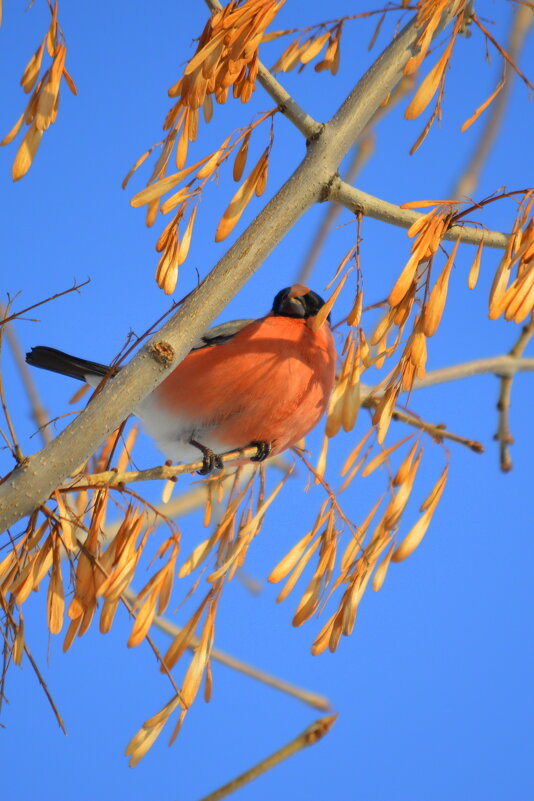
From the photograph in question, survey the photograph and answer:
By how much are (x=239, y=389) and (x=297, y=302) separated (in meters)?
0.45

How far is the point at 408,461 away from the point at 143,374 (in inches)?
21.0

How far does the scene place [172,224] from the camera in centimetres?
131

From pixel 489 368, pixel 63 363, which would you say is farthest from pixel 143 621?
pixel 489 368

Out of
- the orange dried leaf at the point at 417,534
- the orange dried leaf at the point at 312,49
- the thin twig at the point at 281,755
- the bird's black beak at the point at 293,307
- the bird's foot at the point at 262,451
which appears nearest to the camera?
the thin twig at the point at 281,755

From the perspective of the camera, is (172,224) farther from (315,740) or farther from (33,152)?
(315,740)

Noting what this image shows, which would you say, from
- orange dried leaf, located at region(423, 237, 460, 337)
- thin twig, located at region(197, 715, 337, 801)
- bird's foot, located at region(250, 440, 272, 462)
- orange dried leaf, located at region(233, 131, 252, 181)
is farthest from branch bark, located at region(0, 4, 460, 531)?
bird's foot, located at region(250, 440, 272, 462)

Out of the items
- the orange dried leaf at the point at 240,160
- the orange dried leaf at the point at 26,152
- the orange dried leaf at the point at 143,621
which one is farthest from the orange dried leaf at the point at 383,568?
the orange dried leaf at the point at 26,152

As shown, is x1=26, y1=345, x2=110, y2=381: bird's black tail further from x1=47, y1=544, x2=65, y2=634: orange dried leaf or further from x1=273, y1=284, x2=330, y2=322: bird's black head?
x1=47, y1=544, x2=65, y2=634: orange dried leaf

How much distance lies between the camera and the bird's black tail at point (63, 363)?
2135 millimetres

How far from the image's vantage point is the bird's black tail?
7.00 feet

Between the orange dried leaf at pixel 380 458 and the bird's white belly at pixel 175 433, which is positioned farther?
the bird's white belly at pixel 175 433

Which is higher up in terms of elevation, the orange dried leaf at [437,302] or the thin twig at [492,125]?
the thin twig at [492,125]

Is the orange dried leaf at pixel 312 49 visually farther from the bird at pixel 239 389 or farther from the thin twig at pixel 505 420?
the thin twig at pixel 505 420

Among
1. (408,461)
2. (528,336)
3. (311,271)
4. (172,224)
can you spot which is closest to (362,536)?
(408,461)
